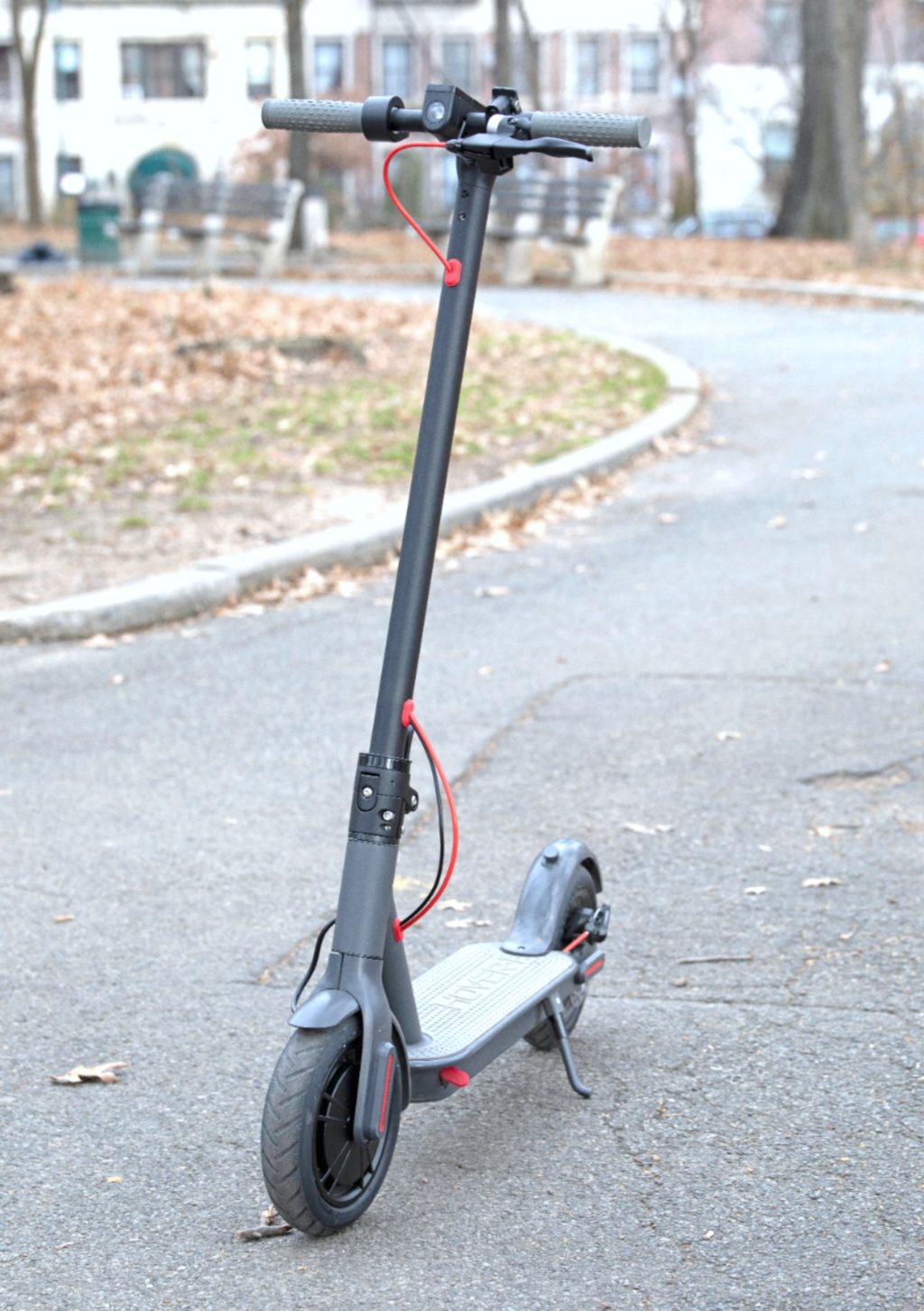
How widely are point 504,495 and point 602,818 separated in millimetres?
4147

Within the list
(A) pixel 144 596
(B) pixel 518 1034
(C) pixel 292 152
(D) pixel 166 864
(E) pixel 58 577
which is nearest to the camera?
(B) pixel 518 1034

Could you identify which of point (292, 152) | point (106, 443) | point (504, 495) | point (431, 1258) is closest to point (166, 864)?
point (431, 1258)

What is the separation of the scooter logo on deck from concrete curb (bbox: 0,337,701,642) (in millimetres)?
3816

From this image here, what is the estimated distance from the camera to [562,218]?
873 inches

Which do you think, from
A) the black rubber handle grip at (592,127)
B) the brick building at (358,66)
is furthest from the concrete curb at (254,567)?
the brick building at (358,66)

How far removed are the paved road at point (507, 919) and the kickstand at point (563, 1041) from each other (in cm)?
5

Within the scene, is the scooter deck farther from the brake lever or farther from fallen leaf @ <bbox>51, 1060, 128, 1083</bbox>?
the brake lever

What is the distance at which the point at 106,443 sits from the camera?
32.9 feet

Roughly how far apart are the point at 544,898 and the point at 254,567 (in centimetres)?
410

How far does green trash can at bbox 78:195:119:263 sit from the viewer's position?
2653 cm

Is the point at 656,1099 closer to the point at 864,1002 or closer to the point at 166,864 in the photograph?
the point at 864,1002

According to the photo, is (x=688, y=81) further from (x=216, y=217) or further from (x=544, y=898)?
(x=544, y=898)

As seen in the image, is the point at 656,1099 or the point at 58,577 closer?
the point at 656,1099

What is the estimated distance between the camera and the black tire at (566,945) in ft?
11.0
